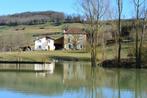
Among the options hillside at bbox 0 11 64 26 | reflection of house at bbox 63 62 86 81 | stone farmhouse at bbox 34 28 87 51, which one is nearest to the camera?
reflection of house at bbox 63 62 86 81

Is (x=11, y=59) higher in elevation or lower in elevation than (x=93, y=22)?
lower

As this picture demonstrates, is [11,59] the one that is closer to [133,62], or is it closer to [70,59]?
[133,62]

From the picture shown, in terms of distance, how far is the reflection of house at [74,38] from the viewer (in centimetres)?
8912

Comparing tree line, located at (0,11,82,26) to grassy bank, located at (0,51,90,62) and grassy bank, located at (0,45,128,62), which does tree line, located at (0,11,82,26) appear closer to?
grassy bank, located at (0,51,90,62)

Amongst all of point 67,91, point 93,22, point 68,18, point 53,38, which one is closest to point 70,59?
point 93,22

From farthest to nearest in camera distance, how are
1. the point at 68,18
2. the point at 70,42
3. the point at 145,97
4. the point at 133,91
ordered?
the point at 68,18
the point at 70,42
the point at 133,91
the point at 145,97

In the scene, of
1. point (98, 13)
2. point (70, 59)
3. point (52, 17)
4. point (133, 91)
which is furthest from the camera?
point (52, 17)

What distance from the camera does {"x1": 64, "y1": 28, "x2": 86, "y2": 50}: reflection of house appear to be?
89.1m

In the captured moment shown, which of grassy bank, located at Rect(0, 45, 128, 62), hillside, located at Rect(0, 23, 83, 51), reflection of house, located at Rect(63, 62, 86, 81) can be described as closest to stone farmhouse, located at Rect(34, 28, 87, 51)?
hillside, located at Rect(0, 23, 83, 51)

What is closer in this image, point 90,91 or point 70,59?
point 90,91

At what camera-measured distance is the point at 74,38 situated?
303ft

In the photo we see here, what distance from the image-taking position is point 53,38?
100 metres

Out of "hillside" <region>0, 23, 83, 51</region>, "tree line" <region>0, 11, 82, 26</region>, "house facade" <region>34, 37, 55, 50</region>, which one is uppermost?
"tree line" <region>0, 11, 82, 26</region>

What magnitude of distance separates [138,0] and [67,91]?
65.8 ft
